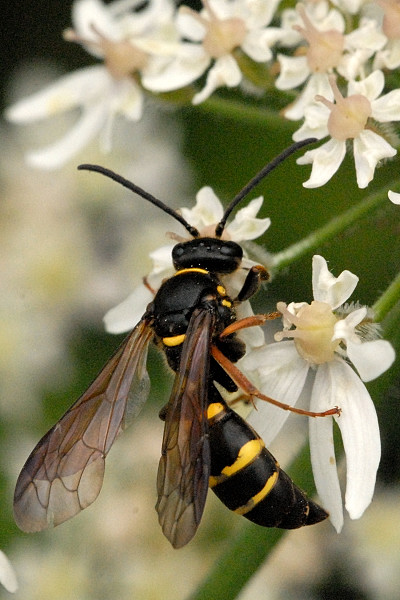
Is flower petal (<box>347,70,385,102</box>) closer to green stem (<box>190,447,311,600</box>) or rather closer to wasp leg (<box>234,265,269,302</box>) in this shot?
wasp leg (<box>234,265,269,302</box>)

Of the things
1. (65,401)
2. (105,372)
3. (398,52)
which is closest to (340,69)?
(398,52)

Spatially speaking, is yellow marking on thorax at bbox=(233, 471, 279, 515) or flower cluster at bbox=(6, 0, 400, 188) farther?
flower cluster at bbox=(6, 0, 400, 188)

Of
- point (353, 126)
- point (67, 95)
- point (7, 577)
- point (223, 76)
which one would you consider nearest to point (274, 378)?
point (353, 126)

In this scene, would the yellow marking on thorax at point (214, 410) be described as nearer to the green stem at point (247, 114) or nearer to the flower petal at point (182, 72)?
the green stem at point (247, 114)

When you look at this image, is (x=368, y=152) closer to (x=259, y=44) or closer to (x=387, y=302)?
(x=387, y=302)

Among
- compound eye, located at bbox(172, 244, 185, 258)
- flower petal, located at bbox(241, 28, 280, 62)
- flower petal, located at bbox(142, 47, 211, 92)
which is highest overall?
flower petal, located at bbox(241, 28, 280, 62)

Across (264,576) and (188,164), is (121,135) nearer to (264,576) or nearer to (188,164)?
(188,164)

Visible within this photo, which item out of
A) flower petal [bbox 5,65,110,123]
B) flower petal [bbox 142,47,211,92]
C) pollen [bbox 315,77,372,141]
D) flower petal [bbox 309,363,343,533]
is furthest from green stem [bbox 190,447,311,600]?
flower petal [bbox 5,65,110,123]
